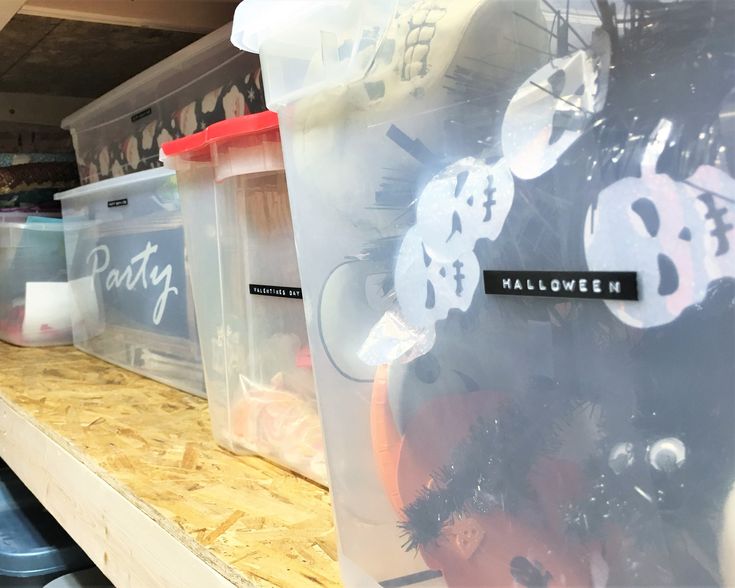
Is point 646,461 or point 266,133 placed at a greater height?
point 266,133

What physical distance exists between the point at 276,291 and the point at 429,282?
0.29 m

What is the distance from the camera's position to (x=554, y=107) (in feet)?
0.96

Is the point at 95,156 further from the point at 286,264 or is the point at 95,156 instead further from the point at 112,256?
the point at 286,264

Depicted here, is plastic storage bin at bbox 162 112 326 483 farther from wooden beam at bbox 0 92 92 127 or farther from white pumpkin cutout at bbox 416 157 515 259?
wooden beam at bbox 0 92 92 127

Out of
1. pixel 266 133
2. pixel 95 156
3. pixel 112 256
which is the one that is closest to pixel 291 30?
pixel 266 133

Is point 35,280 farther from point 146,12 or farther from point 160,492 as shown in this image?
point 160,492

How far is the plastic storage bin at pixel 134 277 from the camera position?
908 mm

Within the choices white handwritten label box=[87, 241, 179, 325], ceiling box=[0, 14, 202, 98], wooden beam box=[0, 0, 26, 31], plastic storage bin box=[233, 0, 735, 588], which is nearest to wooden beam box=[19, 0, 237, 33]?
wooden beam box=[0, 0, 26, 31]

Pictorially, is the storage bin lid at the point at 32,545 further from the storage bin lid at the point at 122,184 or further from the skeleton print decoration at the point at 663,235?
the skeleton print decoration at the point at 663,235

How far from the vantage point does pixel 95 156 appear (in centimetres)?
120

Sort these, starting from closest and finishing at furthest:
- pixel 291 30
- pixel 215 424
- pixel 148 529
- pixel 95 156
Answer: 1. pixel 291 30
2. pixel 148 529
3. pixel 215 424
4. pixel 95 156

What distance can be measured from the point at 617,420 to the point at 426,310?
11 cm

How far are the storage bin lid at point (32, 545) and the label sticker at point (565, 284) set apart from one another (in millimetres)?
860

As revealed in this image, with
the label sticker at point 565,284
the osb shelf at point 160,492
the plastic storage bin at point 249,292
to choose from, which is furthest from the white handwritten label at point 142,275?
the label sticker at point 565,284
